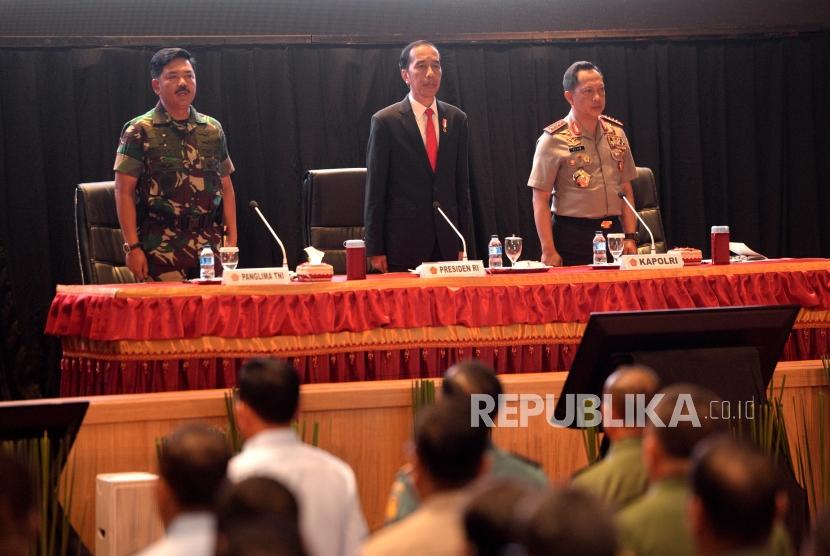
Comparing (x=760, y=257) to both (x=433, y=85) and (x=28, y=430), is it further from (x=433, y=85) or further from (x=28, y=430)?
(x=28, y=430)

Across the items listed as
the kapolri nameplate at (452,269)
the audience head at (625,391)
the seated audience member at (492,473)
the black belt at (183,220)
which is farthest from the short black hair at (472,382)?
the black belt at (183,220)

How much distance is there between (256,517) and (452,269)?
277 centimetres

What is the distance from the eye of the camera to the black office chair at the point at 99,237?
4.95 metres

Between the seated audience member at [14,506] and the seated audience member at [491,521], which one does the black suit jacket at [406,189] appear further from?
the seated audience member at [491,521]

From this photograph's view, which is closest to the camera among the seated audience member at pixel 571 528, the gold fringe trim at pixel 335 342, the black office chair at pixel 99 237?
the seated audience member at pixel 571 528

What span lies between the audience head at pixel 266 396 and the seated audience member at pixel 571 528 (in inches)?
45.8

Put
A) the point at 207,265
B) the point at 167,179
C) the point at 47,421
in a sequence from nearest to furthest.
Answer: the point at 47,421, the point at 207,265, the point at 167,179

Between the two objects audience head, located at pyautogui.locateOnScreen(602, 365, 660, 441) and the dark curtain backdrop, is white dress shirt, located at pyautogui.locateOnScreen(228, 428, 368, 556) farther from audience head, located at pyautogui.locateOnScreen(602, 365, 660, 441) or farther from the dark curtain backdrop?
the dark curtain backdrop

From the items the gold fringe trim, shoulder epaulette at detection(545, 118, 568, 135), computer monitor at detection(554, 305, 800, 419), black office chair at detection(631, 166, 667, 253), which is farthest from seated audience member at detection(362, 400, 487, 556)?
black office chair at detection(631, 166, 667, 253)

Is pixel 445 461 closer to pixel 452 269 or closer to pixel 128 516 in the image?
pixel 128 516

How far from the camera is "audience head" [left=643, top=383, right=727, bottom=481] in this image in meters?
2.12

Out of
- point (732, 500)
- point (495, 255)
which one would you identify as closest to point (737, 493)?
point (732, 500)

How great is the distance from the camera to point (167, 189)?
4867 millimetres

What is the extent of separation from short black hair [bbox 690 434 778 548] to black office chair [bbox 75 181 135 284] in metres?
3.61
